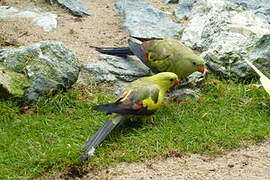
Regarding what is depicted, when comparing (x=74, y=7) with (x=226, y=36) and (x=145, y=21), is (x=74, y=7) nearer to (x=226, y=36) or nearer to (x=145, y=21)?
(x=145, y=21)

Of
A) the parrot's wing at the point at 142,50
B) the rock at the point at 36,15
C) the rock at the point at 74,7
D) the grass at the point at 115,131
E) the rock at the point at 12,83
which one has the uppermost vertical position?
the parrot's wing at the point at 142,50

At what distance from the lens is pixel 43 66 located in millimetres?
5699

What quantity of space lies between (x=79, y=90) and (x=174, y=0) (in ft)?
12.1

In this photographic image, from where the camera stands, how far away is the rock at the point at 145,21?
739cm

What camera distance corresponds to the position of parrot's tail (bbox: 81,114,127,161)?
4574mm

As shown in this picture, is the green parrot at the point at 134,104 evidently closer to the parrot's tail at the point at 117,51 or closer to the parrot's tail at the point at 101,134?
the parrot's tail at the point at 101,134

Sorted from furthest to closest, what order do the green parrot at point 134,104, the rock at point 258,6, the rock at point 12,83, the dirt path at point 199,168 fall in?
the rock at point 258,6, the rock at point 12,83, the green parrot at point 134,104, the dirt path at point 199,168

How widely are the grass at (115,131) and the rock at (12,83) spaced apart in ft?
0.39

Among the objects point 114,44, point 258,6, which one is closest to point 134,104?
point 114,44

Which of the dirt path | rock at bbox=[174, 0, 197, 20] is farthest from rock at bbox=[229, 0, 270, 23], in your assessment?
the dirt path

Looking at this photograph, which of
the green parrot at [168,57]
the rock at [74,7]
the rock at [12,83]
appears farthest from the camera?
the rock at [74,7]

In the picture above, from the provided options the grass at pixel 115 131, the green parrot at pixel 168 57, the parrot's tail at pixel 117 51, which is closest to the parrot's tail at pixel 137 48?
the green parrot at pixel 168 57

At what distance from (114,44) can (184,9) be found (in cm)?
196

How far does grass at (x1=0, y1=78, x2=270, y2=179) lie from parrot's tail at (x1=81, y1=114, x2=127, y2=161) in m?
0.08
